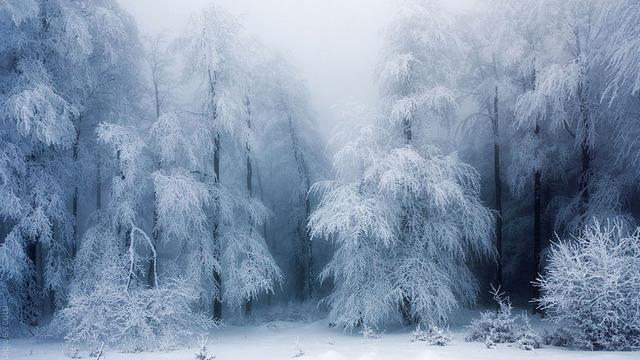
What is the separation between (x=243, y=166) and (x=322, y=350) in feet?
25.9

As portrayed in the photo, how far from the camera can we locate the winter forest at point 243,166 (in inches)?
430

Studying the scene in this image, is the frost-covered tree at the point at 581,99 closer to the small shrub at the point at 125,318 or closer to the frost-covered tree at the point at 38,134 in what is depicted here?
the small shrub at the point at 125,318

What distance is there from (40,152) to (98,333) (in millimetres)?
5719

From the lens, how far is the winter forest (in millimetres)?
10922

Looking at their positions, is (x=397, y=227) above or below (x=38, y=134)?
below

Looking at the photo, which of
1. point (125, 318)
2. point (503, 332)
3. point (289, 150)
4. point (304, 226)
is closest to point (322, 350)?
point (503, 332)

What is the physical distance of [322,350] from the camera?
9758 mm

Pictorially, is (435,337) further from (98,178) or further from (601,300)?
(98,178)

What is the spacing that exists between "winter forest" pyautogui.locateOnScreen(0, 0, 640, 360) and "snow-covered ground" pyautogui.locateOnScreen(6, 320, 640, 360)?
13 centimetres

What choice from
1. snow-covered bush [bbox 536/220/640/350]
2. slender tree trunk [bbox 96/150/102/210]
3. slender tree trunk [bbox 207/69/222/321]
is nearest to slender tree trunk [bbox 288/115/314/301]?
slender tree trunk [bbox 207/69/222/321]

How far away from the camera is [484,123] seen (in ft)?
53.9

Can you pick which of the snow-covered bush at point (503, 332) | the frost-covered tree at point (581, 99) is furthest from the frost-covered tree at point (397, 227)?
the frost-covered tree at point (581, 99)

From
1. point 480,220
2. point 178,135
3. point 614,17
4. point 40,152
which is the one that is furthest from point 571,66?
point 40,152

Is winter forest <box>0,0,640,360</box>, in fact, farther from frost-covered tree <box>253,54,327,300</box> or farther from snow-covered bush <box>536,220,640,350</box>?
frost-covered tree <box>253,54,327,300</box>
